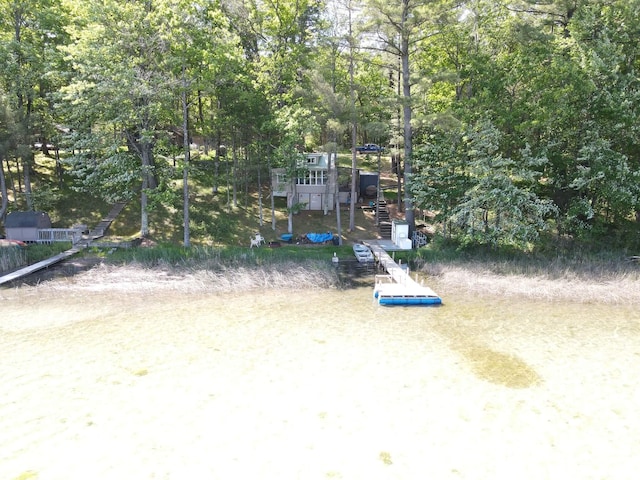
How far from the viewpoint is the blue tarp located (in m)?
28.5

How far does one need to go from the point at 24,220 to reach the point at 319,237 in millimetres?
18896

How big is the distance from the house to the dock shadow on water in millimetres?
21151

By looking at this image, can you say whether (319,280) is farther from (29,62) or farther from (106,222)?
(29,62)

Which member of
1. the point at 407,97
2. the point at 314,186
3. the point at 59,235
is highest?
the point at 407,97

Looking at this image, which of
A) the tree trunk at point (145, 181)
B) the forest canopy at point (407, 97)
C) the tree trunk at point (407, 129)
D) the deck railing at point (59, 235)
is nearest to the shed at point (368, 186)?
the forest canopy at point (407, 97)

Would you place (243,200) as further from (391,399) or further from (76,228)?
(391,399)

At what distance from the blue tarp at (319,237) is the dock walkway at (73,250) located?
14.0 metres

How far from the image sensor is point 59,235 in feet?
90.3

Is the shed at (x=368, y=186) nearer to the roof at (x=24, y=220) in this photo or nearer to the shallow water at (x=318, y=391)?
the shallow water at (x=318, y=391)

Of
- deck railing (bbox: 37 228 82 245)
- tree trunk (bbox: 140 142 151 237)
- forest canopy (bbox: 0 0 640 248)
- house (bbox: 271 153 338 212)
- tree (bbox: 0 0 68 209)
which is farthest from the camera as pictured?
house (bbox: 271 153 338 212)

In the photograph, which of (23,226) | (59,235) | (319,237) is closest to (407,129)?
(319,237)

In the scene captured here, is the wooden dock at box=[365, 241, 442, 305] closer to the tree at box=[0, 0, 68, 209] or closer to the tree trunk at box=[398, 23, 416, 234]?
the tree trunk at box=[398, 23, 416, 234]

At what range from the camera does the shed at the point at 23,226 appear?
2661cm

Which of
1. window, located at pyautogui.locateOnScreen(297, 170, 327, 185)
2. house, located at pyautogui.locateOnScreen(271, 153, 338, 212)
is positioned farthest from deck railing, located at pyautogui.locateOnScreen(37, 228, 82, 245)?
window, located at pyautogui.locateOnScreen(297, 170, 327, 185)
